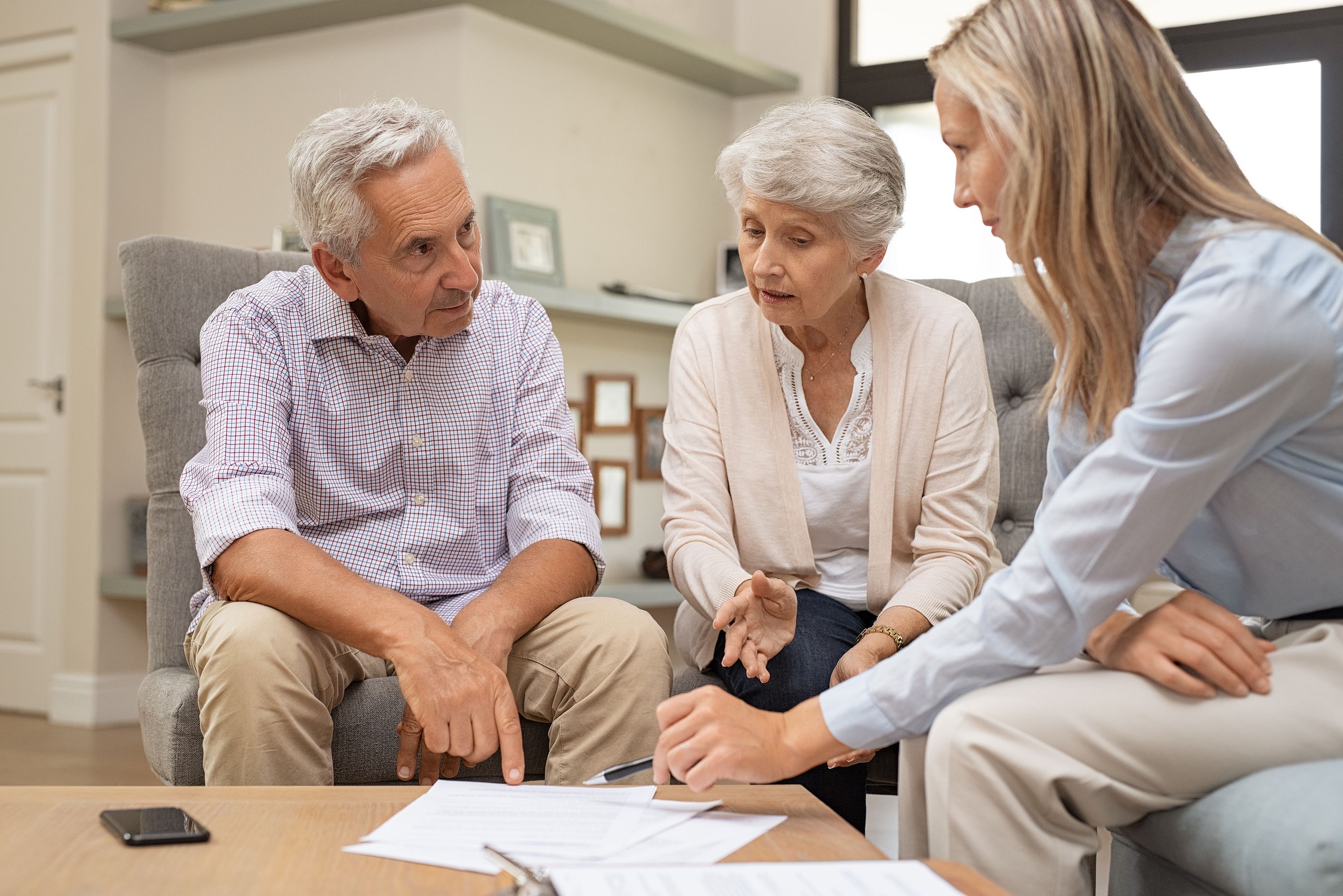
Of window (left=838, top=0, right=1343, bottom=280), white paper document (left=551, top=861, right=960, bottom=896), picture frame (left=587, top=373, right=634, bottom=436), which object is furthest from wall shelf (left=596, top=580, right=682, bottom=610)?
white paper document (left=551, top=861, right=960, bottom=896)

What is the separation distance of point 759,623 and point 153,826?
0.79m

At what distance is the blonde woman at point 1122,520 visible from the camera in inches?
40.5

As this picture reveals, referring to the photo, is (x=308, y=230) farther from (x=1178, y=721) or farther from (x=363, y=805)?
(x=1178, y=721)

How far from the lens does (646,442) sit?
4395mm

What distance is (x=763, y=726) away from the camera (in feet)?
3.62

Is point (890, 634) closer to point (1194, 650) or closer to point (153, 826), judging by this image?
point (1194, 650)

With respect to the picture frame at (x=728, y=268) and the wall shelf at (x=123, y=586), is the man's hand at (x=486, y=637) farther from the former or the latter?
the picture frame at (x=728, y=268)

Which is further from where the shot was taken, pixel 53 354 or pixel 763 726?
pixel 53 354

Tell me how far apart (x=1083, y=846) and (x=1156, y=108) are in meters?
0.62

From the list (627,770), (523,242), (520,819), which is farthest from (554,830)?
(523,242)

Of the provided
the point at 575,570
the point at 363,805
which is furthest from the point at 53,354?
the point at 363,805

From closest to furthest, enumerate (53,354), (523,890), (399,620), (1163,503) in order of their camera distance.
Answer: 1. (523,890)
2. (1163,503)
3. (399,620)
4. (53,354)

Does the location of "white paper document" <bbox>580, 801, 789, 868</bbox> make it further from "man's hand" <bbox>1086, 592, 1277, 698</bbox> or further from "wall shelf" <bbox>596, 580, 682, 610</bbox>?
"wall shelf" <bbox>596, 580, 682, 610</bbox>

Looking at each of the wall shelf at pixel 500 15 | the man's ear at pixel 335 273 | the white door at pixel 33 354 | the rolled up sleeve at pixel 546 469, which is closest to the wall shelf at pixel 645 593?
the wall shelf at pixel 500 15
